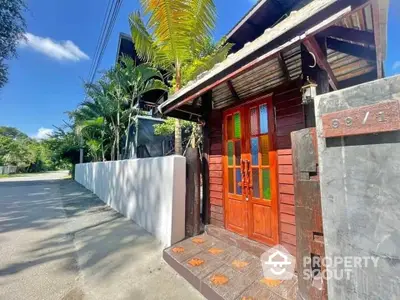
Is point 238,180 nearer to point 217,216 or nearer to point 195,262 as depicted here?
point 217,216

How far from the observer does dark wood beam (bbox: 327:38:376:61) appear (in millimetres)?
2439

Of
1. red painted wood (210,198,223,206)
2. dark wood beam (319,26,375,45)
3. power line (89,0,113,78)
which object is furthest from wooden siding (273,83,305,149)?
power line (89,0,113,78)

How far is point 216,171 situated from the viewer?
4.29 metres

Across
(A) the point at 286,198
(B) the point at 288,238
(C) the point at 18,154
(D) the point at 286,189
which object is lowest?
(B) the point at 288,238

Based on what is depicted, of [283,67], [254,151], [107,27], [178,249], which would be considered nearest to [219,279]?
[178,249]

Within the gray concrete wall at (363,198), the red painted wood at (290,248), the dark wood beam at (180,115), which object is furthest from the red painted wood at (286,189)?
the dark wood beam at (180,115)

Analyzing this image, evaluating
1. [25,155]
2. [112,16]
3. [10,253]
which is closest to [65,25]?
[112,16]

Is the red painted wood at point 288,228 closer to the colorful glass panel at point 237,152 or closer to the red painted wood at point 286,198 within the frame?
the red painted wood at point 286,198

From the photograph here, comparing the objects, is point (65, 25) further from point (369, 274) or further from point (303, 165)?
point (369, 274)

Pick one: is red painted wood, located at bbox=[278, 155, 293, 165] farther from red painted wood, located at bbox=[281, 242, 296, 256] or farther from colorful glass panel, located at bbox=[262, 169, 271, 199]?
red painted wood, located at bbox=[281, 242, 296, 256]

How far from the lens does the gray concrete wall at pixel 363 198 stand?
142 cm

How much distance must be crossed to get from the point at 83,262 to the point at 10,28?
8.62 metres

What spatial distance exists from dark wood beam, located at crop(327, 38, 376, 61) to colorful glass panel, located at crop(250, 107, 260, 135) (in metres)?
1.40

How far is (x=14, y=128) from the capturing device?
182 feet
